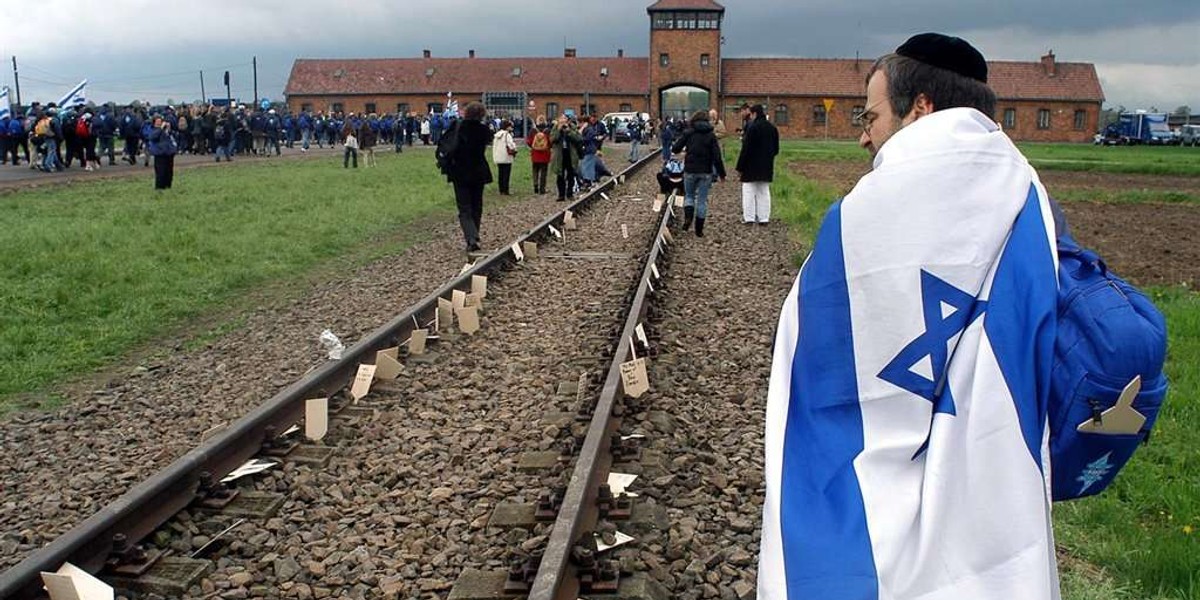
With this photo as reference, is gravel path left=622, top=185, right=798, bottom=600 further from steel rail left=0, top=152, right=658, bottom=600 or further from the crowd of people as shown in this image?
the crowd of people

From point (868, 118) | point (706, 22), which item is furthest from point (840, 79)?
point (868, 118)

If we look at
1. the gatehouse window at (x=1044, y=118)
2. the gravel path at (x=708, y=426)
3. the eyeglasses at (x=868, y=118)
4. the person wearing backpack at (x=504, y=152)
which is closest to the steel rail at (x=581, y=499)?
the gravel path at (x=708, y=426)

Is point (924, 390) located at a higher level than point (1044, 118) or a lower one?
lower

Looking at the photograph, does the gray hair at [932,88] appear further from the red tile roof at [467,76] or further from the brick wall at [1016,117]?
the red tile roof at [467,76]

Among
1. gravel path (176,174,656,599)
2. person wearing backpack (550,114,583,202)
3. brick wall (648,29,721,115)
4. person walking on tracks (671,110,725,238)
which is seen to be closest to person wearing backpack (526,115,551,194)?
person wearing backpack (550,114,583,202)

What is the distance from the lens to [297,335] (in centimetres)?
901

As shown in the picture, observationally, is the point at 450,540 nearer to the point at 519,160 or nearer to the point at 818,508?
the point at 818,508

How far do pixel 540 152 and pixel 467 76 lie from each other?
71.4 meters

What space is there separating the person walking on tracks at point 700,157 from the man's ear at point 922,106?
1317 cm

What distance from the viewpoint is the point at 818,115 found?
8731cm

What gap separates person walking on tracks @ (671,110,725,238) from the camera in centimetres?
A: 1521

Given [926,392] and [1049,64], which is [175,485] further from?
[1049,64]

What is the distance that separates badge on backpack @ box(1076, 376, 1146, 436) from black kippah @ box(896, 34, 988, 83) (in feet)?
2.19

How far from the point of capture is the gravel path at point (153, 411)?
5219 millimetres
